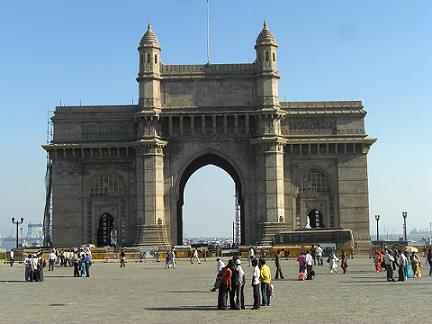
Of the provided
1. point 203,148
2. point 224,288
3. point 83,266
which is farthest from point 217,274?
point 203,148

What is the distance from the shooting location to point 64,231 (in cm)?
7206

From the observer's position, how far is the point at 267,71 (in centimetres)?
7150

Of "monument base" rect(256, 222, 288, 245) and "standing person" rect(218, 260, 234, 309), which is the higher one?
"monument base" rect(256, 222, 288, 245)

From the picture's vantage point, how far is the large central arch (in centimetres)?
7481

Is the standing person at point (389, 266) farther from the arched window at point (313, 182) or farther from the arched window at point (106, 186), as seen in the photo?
the arched window at point (106, 186)

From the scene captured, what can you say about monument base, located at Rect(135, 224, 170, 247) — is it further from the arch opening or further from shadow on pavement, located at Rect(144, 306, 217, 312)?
shadow on pavement, located at Rect(144, 306, 217, 312)

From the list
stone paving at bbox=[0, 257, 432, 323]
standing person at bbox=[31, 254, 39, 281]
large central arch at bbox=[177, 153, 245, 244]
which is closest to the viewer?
stone paving at bbox=[0, 257, 432, 323]

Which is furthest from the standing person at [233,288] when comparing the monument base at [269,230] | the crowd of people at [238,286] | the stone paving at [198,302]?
the monument base at [269,230]

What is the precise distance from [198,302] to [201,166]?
54533 millimetres

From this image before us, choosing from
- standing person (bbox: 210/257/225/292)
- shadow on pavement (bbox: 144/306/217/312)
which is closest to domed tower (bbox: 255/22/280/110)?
standing person (bbox: 210/257/225/292)

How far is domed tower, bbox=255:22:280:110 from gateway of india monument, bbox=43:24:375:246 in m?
0.10

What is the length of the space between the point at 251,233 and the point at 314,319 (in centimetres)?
5102

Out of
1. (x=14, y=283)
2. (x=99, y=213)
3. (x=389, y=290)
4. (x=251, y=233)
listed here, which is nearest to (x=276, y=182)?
(x=251, y=233)

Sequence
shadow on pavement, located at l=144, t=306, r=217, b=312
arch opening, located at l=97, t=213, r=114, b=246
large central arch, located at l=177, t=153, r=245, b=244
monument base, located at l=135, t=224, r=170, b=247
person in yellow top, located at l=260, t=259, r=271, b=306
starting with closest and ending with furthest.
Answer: shadow on pavement, located at l=144, t=306, r=217, b=312, person in yellow top, located at l=260, t=259, r=271, b=306, monument base, located at l=135, t=224, r=170, b=247, arch opening, located at l=97, t=213, r=114, b=246, large central arch, located at l=177, t=153, r=245, b=244
